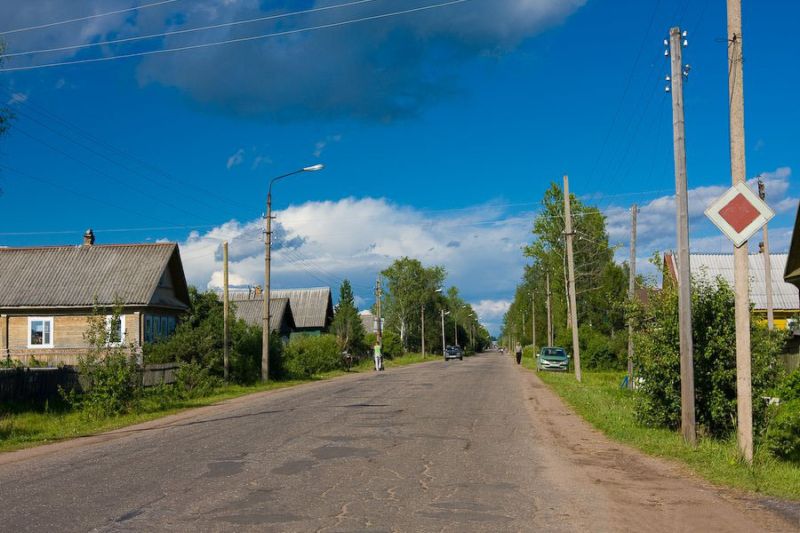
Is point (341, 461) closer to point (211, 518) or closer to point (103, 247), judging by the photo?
point (211, 518)

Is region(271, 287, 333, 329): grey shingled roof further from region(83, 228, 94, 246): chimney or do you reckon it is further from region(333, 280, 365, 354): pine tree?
region(83, 228, 94, 246): chimney

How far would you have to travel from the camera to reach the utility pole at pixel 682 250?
11891mm

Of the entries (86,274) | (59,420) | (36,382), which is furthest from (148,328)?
(59,420)

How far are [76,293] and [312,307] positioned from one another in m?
36.5

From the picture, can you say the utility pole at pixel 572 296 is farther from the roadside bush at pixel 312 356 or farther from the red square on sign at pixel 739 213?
the red square on sign at pixel 739 213

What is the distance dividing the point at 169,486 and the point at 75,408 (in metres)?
12.4

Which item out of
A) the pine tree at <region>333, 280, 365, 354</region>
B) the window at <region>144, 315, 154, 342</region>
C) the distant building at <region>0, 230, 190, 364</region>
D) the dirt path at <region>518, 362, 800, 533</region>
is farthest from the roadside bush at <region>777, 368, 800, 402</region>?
the pine tree at <region>333, 280, 365, 354</region>

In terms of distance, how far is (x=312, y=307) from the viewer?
7219 centimetres

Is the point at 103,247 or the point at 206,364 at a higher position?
the point at 103,247

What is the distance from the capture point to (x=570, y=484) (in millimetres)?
8930

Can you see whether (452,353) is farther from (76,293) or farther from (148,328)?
(76,293)

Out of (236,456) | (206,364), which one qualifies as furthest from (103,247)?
(236,456)

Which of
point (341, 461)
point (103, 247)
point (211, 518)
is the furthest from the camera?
point (103, 247)

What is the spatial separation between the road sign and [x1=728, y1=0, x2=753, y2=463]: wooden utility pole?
6.8 inches
